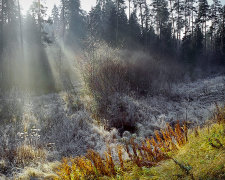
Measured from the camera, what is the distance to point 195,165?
242 centimetres

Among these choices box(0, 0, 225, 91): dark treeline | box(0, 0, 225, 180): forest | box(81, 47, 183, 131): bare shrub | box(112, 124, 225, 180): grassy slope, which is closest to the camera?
box(112, 124, 225, 180): grassy slope

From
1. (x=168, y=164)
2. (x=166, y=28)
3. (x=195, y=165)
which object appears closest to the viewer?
(x=195, y=165)

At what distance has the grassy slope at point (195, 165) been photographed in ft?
7.16

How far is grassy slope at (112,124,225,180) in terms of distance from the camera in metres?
2.18

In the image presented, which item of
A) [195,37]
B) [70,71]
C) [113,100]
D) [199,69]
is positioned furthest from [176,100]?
[195,37]

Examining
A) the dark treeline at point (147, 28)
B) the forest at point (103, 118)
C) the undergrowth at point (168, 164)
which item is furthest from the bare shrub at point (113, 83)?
the dark treeline at point (147, 28)

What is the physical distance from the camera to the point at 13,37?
22.3 metres

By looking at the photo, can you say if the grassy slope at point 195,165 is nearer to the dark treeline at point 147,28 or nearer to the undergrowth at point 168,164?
the undergrowth at point 168,164

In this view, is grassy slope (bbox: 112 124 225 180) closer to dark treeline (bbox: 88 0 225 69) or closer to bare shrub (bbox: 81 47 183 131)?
bare shrub (bbox: 81 47 183 131)

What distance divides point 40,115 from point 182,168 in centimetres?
571

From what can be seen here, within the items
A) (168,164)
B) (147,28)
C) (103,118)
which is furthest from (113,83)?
(147,28)

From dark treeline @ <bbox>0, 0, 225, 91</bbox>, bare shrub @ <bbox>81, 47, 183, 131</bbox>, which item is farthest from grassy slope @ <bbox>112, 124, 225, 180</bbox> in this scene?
dark treeline @ <bbox>0, 0, 225, 91</bbox>

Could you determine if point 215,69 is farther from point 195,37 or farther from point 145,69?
point 145,69

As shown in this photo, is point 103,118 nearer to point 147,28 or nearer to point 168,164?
point 168,164
